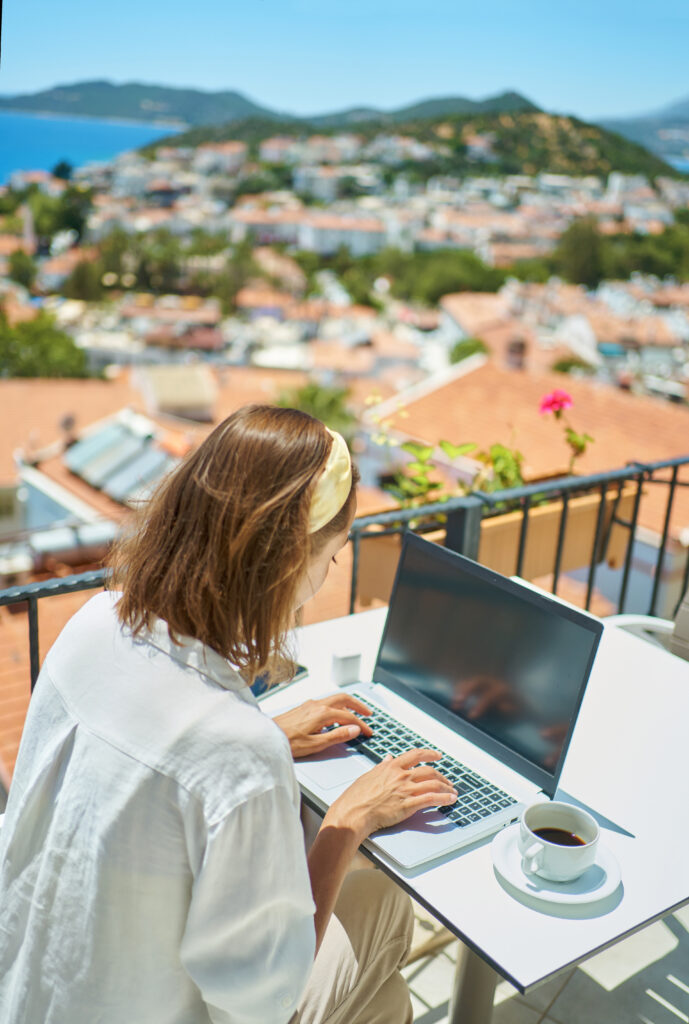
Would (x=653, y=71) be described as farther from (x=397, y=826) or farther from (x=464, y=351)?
(x=397, y=826)

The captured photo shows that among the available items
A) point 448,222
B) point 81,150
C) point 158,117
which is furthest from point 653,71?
point 81,150

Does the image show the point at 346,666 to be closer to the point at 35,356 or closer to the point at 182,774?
the point at 182,774

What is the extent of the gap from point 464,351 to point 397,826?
167ft

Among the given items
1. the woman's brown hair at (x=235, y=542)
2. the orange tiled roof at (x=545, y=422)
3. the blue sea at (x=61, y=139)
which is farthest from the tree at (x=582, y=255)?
the woman's brown hair at (x=235, y=542)

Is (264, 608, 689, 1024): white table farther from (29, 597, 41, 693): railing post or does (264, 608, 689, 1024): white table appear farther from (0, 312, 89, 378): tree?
(0, 312, 89, 378): tree

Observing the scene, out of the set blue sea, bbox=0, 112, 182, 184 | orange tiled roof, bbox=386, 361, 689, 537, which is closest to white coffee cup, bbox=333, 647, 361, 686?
orange tiled roof, bbox=386, 361, 689, 537

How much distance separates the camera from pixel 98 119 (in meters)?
96.6

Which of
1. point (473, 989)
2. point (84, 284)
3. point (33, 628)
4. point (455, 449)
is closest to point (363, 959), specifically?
point (473, 989)

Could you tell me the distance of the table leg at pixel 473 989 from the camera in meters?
1.22

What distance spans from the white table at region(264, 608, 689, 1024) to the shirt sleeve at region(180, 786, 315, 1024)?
0.74ft

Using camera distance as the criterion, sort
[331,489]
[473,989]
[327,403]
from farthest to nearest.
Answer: [327,403], [473,989], [331,489]

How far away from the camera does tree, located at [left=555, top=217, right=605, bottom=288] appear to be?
74.1 meters

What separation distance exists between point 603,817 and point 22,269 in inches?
2939

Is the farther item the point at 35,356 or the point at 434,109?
the point at 434,109
